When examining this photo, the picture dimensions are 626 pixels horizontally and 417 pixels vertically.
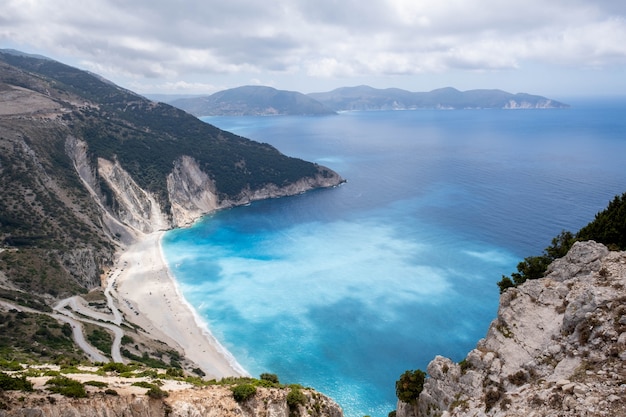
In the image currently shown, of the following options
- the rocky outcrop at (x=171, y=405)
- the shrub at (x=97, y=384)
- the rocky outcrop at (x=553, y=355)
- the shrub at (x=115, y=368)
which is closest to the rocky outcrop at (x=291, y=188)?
the shrub at (x=115, y=368)

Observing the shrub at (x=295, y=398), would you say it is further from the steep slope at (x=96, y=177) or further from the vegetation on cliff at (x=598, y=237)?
the steep slope at (x=96, y=177)

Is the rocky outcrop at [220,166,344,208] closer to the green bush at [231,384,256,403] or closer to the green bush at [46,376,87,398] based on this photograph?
the green bush at [231,384,256,403]

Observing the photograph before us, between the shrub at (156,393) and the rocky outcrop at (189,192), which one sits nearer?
the shrub at (156,393)

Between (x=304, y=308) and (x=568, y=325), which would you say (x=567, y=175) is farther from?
(x=568, y=325)

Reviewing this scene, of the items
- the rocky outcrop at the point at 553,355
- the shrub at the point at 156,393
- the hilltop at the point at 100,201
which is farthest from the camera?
the hilltop at the point at 100,201

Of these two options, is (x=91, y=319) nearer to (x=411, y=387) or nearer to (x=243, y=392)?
(x=243, y=392)

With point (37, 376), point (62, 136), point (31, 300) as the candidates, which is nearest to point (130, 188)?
point (62, 136)
